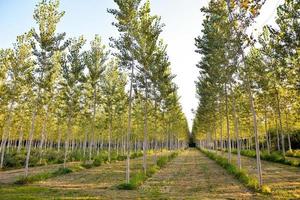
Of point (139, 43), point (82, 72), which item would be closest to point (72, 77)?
point (82, 72)

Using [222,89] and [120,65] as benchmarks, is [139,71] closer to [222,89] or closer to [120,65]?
[120,65]

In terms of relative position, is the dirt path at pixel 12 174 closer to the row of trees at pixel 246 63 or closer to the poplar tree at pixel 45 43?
the poplar tree at pixel 45 43

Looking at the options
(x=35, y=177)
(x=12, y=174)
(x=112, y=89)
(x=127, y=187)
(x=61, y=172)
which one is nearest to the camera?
(x=127, y=187)

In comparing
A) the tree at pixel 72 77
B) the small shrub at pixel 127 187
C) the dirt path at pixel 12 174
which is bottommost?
the dirt path at pixel 12 174

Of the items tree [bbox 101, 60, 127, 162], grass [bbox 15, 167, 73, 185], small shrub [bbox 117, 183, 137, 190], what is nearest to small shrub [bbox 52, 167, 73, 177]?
grass [bbox 15, 167, 73, 185]

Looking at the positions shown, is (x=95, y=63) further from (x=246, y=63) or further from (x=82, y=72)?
(x=246, y=63)

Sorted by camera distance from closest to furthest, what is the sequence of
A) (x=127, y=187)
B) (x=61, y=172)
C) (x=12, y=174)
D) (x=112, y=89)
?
(x=127, y=187) < (x=61, y=172) < (x=12, y=174) < (x=112, y=89)

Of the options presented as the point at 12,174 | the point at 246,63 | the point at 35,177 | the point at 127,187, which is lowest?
the point at 12,174

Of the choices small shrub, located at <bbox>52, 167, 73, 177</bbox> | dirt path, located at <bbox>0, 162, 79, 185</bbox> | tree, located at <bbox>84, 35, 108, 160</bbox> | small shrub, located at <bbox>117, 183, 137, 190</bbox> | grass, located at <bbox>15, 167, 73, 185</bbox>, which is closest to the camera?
small shrub, located at <bbox>117, 183, 137, 190</bbox>

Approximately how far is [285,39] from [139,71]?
1130 centimetres

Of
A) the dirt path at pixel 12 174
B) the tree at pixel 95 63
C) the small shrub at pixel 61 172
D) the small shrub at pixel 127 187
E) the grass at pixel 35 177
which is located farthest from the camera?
the tree at pixel 95 63

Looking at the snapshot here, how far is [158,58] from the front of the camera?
88.0 ft

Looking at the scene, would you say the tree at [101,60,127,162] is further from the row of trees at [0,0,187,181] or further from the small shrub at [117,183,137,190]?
the small shrub at [117,183,137,190]

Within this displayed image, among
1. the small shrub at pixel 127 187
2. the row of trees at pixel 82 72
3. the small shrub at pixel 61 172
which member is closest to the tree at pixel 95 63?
the row of trees at pixel 82 72
